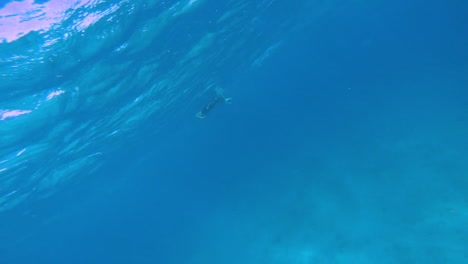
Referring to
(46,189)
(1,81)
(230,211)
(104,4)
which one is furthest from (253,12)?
(46,189)

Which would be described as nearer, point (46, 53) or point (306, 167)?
point (46, 53)

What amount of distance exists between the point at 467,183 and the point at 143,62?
1752 cm

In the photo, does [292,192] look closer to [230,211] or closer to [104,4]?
[230,211]

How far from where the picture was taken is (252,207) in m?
29.2

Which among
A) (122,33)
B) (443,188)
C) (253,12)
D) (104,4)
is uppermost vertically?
(253,12)

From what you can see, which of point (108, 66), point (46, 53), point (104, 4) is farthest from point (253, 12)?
point (46, 53)

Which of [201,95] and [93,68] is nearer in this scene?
[93,68]

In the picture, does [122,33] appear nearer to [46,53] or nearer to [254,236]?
[46,53]

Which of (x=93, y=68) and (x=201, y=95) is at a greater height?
(x=201, y=95)

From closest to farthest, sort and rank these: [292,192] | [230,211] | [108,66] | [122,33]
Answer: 1. [122,33]
2. [108,66]
3. [292,192]
4. [230,211]

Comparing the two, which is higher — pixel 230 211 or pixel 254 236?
pixel 230 211

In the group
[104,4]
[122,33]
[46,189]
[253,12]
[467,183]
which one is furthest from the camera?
[46,189]

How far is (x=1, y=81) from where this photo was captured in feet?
34.2

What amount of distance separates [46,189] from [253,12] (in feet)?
83.5
